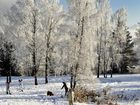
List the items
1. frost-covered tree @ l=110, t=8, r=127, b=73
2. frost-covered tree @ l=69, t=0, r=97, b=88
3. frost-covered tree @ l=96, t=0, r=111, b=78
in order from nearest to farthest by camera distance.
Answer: frost-covered tree @ l=69, t=0, r=97, b=88
frost-covered tree @ l=96, t=0, r=111, b=78
frost-covered tree @ l=110, t=8, r=127, b=73

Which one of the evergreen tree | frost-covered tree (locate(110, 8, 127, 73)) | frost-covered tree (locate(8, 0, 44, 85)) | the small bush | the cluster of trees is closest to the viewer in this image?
the small bush

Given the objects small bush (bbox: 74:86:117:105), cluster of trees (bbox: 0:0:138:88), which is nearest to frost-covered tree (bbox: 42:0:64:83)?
cluster of trees (bbox: 0:0:138:88)

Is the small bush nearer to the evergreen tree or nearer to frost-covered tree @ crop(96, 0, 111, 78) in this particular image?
frost-covered tree @ crop(96, 0, 111, 78)

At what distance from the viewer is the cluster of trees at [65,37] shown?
33.4m

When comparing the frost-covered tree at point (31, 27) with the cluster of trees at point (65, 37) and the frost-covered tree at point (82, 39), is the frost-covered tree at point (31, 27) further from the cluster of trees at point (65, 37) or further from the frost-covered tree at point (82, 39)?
the frost-covered tree at point (82, 39)

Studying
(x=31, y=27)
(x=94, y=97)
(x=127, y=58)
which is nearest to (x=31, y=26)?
(x=31, y=27)

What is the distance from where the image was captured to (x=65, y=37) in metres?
38.9

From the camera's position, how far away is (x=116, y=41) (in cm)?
5925

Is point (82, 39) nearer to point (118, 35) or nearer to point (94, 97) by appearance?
point (94, 97)

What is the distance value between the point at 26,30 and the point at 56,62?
31.7ft

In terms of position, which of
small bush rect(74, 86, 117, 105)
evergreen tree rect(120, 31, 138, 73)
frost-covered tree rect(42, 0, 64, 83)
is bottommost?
small bush rect(74, 86, 117, 105)

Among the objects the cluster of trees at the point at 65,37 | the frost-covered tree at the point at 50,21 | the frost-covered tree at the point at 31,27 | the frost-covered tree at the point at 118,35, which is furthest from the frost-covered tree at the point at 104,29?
the frost-covered tree at the point at 31,27

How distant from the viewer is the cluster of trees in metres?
33.4

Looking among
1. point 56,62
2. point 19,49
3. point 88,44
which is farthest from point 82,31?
point 19,49
